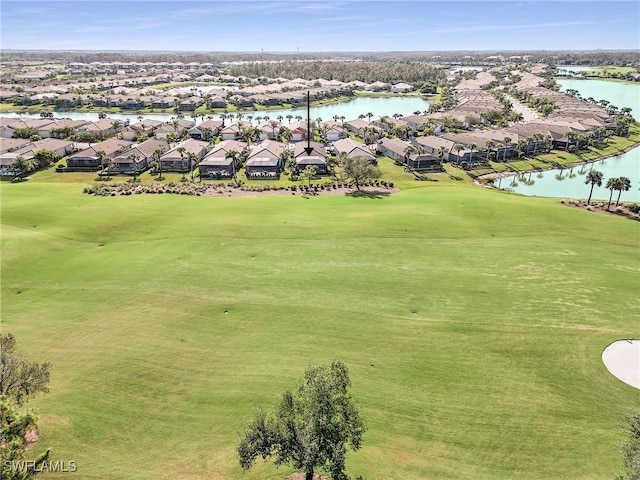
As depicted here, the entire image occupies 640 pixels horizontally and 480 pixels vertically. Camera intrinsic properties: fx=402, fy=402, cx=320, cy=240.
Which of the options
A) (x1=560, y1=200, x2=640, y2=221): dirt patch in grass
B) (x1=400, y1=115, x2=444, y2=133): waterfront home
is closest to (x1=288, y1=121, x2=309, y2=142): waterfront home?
(x1=400, y1=115, x2=444, y2=133): waterfront home

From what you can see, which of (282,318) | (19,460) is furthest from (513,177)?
(19,460)

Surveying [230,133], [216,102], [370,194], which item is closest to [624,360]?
[370,194]

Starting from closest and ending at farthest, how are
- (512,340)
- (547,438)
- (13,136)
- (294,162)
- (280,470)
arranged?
(280,470), (547,438), (512,340), (294,162), (13,136)

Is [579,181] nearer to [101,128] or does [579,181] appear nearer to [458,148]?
[458,148]

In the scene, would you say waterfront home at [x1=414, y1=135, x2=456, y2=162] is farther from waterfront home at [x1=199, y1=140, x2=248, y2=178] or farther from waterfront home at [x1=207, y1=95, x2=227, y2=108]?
waterfront home at [x1=207, y1=95, x2=227, y2=108]

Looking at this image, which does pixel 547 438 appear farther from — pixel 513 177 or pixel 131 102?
pixel 131 102

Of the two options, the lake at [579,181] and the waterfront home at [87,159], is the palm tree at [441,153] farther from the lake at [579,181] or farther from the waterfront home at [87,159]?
the waterfront home at [87,159]
